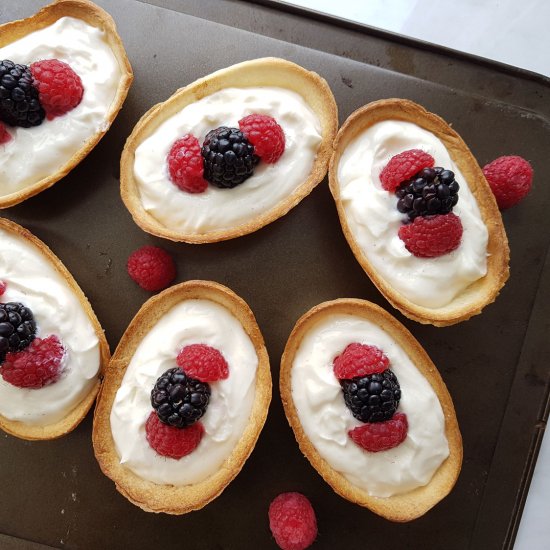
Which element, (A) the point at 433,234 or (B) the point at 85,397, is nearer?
(A) the point at 433,234

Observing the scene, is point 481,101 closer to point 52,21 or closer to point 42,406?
point 52,21

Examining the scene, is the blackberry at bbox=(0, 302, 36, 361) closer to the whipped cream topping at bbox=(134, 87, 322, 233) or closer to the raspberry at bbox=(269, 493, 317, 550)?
the whipped cream topping at bbox=(134, 87, 322, 233)

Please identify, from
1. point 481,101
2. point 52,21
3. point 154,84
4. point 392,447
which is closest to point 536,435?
point 392,447

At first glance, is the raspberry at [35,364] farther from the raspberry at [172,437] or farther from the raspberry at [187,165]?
the raspberry at [187,165]

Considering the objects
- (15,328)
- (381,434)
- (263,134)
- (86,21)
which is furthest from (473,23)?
(15,328)

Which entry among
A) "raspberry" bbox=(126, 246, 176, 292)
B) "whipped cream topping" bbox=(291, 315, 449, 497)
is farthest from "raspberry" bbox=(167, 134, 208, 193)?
"whipped cream topping" bbox=(291, 315, 449, 497)

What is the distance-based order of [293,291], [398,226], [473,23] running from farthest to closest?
[473,23]
[293,291]
[398,226]

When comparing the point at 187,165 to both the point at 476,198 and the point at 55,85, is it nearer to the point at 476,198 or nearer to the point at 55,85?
the point at 55,85
